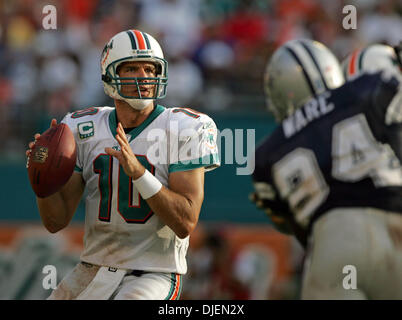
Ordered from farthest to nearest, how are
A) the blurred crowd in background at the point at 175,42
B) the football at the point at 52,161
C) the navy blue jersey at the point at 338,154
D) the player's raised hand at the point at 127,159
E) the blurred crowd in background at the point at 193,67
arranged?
the blurred crowd in background at the point at 175,42, the blurred crowd in background at the point at 193,67, the football at the point at 52,161, the player's raised hand at the point at 127,159, the navy blue jersey at the point at 338,154

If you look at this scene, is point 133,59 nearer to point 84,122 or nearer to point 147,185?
point 84,122

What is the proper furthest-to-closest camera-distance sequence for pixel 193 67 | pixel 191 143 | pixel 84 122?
1. pixel 193 67
2. pixel 84 122
3. pixel 191 143

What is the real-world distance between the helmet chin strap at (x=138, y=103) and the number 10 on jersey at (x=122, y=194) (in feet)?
0.90

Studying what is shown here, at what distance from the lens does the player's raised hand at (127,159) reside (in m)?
3.42

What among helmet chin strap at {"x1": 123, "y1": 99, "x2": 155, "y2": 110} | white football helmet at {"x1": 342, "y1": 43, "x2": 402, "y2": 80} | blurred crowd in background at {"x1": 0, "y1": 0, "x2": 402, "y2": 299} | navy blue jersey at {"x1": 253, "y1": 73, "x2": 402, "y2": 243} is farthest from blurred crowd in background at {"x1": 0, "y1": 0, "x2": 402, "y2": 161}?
navy blue jersey at {"x1": 253, "y1": 73, "x2": 402, "y2": 243}

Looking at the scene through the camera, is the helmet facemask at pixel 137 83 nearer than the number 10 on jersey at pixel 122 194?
No

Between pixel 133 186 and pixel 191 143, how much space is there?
1.16 ft

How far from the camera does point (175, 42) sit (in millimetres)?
8969

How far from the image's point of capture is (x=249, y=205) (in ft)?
25.9

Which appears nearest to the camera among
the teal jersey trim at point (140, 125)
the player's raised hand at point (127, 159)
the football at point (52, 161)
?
the player's raised hand at point (127, 159)

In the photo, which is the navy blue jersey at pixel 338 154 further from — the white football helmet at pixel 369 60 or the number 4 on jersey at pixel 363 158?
the white football helmet at pixel 369 60

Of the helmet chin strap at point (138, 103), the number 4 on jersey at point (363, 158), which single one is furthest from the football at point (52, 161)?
the number 4 on jersey at point (363, 158)

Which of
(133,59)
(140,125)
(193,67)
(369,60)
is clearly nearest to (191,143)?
(140,125)
